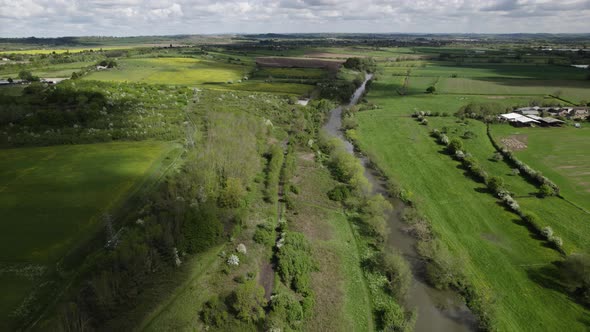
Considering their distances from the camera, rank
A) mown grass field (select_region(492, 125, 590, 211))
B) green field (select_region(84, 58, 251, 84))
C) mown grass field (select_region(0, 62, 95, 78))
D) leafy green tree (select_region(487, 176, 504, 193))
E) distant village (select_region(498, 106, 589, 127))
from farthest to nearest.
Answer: green field (select_region(84, 58, 251, 84))
mown grass field (select_region(0, 62, 95, 78))
distant village (select_region(498, 106, 589, 127))
mown grass field (select_region(492, 125, 590, 211))
leafy green tree (select_region(487, 176, 504, 193))

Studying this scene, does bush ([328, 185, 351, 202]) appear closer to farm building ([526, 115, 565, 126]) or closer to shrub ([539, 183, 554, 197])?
shrub ([539, 183, 554, 197])

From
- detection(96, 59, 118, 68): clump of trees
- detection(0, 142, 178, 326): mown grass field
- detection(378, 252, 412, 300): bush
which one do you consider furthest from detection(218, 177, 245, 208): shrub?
detection(96, 59, 118, 68): clump of trees

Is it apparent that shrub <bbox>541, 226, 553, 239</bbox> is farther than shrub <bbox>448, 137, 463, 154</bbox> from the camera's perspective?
A: No

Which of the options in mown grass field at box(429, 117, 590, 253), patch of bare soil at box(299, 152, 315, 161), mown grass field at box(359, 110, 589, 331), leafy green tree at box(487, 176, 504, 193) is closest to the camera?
mown grass field at box(359, 110, 589, 331)

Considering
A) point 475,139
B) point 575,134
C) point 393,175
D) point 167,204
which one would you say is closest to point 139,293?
point 167,204

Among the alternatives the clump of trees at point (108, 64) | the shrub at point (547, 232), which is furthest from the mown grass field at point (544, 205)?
the clump of trees at point (108, 64)

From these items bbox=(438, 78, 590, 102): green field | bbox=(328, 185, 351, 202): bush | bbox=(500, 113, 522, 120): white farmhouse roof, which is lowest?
bbox=(328, 185, 351, 202): bush
